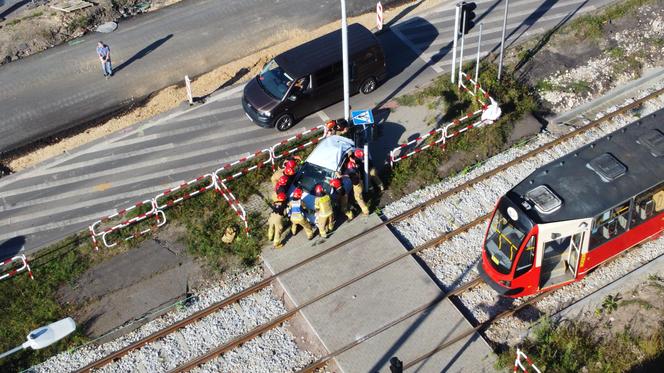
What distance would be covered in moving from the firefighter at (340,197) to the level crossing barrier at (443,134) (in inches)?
85.7

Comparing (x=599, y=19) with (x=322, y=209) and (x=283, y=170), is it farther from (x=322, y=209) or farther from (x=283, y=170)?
(x=322, y=209)

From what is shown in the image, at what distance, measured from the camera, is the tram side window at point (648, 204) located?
1608 cm

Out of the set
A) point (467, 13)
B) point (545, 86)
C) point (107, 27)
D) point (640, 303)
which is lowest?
point (640, 303)

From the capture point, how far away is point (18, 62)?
25.8 m

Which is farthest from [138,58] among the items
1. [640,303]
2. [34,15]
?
[640,303]

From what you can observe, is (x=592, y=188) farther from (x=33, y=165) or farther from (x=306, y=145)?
(x=33, y=165)

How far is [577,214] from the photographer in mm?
15430

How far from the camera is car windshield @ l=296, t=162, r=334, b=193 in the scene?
1867 centimetres

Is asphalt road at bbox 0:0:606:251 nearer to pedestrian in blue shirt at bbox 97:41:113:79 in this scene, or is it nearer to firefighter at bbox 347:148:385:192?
firefighter at bbox 347:148:385:192

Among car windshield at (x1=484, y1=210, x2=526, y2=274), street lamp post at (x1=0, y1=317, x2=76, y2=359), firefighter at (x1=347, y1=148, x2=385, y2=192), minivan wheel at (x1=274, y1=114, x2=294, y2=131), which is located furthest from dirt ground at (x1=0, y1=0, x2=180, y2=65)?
car windshield at (x1=484, y1=210, x2=526, y2=274)

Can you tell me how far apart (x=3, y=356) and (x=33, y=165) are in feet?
23.6

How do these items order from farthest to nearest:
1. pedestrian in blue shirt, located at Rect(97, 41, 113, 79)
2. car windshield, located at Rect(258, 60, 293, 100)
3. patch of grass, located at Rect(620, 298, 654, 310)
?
pedestrian in blue shirt, located at Rect(97, 41, 113, 79)
car windshield, located at Rect(258, 60, 293, 100)
patch of grass, located at Rect(620, 298, 654, 310)

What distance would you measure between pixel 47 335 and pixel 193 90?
10387 millimetres

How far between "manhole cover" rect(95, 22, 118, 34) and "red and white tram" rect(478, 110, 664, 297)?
1737 centimetres
